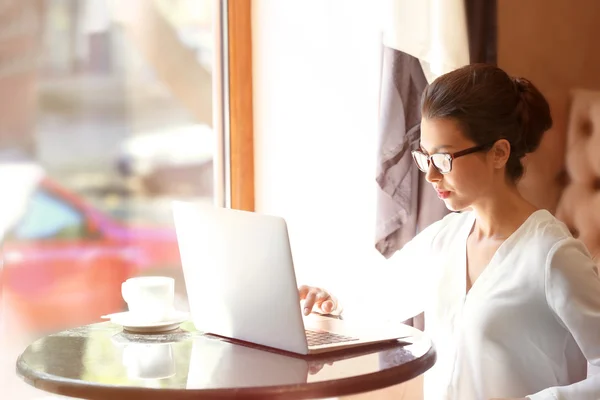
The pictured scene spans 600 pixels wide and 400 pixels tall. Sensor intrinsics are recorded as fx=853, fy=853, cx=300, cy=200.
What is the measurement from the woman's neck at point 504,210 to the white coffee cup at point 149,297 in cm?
63

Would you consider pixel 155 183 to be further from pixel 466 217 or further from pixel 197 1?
pixel 466 217

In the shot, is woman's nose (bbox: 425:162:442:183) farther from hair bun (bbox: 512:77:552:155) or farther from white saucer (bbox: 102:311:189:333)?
white saucer (bbox: 102:311:189:333)

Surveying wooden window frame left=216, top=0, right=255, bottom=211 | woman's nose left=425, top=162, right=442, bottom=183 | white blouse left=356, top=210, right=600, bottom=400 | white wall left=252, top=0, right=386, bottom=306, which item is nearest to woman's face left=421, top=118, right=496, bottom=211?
woman's nose left=425, top=162, right=442, bottom=183

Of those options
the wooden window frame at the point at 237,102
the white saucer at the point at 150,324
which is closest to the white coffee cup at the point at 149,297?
the white saucer at the point at 150,324

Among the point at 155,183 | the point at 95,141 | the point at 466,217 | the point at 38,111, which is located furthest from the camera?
the point at 155,183

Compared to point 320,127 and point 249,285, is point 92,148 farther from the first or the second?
point 249,285

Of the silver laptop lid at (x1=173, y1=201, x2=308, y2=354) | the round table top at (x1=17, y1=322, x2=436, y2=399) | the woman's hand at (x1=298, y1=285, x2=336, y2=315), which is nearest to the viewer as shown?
the round table top at (x1=17, y1=322, x2=436, y2=399)

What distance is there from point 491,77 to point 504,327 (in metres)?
0.48

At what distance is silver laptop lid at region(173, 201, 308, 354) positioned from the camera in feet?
4.44

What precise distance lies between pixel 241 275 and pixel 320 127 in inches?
47.5

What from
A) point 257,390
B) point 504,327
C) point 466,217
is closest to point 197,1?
point 466,217

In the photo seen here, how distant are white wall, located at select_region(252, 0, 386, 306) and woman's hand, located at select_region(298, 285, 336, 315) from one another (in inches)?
26.7

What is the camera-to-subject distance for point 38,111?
7.14 ft

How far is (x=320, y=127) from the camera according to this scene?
8.43 feet
